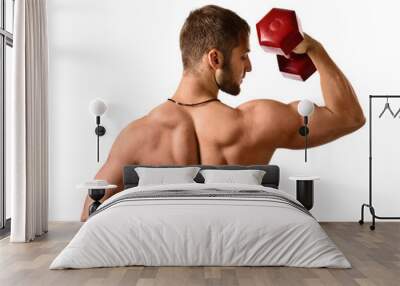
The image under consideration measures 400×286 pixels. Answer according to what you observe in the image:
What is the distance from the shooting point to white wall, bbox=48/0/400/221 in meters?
7.07

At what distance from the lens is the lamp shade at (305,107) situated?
686 cm

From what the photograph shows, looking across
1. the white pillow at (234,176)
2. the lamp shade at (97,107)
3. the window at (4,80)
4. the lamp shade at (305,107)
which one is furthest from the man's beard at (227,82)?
the window at (4,80)

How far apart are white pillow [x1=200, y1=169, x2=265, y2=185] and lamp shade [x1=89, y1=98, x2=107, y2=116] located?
146 centimetres

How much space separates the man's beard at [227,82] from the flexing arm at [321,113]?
0.73ft

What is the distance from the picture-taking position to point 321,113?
6941 millimetres

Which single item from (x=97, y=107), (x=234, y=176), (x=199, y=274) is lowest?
(x=199, y=274)

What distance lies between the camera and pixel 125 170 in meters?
6.72

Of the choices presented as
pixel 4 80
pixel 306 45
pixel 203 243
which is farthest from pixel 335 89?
pixel 4 80

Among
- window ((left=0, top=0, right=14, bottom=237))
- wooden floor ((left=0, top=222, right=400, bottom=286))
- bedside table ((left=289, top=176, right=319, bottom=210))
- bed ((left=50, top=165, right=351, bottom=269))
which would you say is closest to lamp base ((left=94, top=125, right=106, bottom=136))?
window ((left=0, top=0, right=14, bottom=237))

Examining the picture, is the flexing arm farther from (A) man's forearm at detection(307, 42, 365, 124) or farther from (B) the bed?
(B) the bed

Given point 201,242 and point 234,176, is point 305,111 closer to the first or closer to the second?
point 234,176

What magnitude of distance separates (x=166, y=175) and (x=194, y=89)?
114cm

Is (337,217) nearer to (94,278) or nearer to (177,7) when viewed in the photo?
(177,7)

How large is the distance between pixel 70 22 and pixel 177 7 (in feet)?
4.20
